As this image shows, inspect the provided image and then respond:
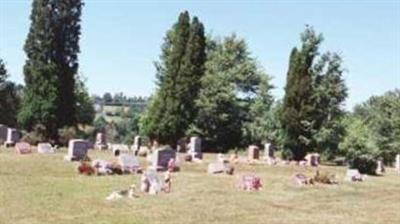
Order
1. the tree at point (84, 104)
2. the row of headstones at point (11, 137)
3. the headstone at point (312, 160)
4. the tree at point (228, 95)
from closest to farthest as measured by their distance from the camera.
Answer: the row of headstones at point (11, 137)
the headstone at point (312, 160)
the tree at point (228, 95)
the tree at point (84, 104)

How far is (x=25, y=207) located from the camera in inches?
783

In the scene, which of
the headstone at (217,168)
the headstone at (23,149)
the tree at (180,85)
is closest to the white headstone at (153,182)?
the headstone at (217,168)

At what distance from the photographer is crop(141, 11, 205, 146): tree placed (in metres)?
56.0

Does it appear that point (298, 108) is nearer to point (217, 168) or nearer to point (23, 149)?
point (217, 168)

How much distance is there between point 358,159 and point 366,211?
69.1 feet

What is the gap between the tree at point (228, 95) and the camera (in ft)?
209

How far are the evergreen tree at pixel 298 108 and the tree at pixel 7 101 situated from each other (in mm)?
31452

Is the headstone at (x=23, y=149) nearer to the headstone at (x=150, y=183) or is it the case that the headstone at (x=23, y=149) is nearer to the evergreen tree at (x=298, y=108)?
the headstone at (x=150, y=183)

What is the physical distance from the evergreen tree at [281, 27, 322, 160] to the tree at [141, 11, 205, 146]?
25.7 ft

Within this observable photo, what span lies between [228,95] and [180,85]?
378 inches

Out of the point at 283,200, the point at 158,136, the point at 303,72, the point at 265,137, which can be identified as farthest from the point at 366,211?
the point at 265,137

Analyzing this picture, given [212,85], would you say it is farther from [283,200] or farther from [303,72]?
[283,200]

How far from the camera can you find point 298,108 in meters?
52.4

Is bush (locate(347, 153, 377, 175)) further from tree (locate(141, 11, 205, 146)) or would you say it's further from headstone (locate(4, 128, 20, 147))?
headstone (locate(4, 128, 20, 147))
